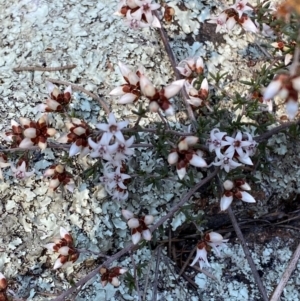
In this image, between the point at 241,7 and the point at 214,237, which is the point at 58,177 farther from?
the point at 241,7

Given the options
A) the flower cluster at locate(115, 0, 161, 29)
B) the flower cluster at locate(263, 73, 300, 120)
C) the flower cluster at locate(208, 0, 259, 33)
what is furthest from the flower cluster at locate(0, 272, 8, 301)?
the flower cluster at locate(208, 0, 259, 33)

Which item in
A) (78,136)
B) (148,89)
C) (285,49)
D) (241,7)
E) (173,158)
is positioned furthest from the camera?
(285,49)

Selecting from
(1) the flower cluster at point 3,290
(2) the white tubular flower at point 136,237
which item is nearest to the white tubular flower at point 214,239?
(2) the white tubular flower at point 136,237

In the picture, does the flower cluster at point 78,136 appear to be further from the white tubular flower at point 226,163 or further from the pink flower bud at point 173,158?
the white tubular flower at point 226,163

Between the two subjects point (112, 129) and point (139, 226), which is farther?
point (139, 226)

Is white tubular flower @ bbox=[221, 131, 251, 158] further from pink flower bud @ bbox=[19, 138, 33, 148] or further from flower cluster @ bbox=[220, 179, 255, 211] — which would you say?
pink flower bud @ bbox=[19, 138, 33, 148]

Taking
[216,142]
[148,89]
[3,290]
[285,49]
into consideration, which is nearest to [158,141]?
[216,142]

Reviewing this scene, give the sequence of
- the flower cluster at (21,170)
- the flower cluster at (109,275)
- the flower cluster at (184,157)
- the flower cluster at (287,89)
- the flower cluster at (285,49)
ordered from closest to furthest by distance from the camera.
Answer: the flower cluster at (287,89), the flower cluster at (184,157), the flower cluster at (109,275), the flower cluster at (21,170), the flower cluster at (285,49)
